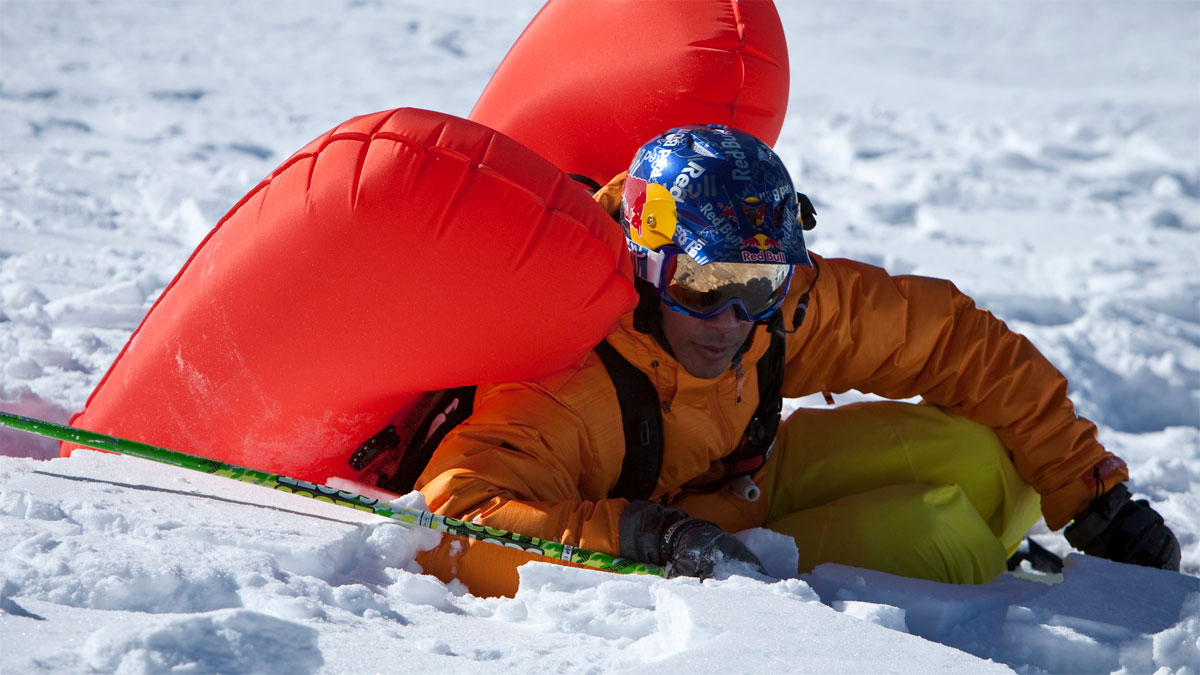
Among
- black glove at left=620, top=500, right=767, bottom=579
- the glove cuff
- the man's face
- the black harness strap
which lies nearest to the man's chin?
the man's face

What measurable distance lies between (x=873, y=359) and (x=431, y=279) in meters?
1.10

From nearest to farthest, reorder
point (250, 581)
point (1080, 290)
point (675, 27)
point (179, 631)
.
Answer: point (179, 631)
point (250, 581)
point (675, 27)
point (1080, 290)

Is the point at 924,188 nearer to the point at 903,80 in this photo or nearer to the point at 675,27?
the point at 903,80

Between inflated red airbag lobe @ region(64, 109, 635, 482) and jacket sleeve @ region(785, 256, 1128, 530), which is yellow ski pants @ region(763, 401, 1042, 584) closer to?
jacket sleeve @ region(785, 256, 1128, 530)

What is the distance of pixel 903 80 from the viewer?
344 inches

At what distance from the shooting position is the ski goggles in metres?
2.22

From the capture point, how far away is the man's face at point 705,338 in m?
2.25

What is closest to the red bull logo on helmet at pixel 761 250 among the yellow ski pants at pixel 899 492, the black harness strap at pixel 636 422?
the black harness strap at pixel 636 422

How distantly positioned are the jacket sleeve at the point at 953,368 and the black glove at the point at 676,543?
0.66 meters

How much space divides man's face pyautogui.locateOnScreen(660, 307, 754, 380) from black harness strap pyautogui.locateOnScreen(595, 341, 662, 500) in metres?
0.10

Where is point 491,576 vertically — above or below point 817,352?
below

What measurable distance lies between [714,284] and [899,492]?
26.6 inches

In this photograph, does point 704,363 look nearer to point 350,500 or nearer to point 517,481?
point 517,481

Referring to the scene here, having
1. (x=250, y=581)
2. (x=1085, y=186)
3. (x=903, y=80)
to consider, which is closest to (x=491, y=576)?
(x=250, y=581)
